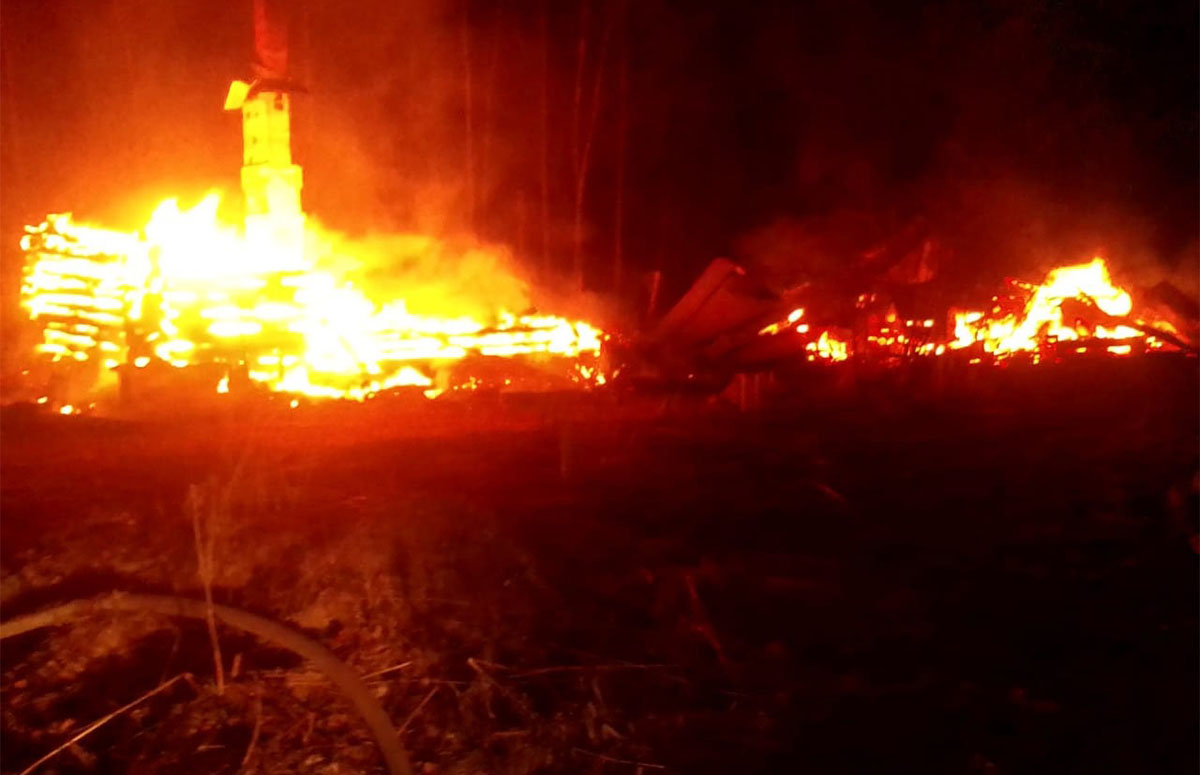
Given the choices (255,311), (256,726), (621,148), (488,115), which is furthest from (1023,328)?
(256,726)

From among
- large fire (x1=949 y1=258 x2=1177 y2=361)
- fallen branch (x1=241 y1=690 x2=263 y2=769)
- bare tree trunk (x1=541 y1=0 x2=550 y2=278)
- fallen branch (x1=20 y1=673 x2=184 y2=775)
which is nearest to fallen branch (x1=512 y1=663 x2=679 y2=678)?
fallen branch (x1=241 y1=690 x2=263 y2=769)

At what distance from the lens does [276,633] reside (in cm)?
395

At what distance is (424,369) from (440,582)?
4.89 m

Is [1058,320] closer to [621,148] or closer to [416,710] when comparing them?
[621,148]

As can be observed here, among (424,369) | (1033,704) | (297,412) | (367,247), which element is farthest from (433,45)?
(1033,704)

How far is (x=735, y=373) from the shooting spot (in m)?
9.45

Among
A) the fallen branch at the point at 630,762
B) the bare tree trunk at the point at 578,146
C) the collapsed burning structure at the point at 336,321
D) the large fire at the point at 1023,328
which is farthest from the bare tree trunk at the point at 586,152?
the fallen branch at the point at 630,762

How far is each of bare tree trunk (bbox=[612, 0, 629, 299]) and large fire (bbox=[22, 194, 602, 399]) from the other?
8.75 feet

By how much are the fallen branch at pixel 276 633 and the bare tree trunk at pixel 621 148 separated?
8.96 metres

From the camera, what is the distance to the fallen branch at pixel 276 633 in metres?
3.64

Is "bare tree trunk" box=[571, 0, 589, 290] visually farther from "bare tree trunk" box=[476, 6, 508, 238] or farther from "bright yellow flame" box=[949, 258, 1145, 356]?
"bright yellow flame" box=[949, 258, 1145, 356]

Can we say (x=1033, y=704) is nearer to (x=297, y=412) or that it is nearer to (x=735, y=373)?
(x=735, y=373)

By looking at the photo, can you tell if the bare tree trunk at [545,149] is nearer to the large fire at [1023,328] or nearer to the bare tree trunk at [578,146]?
the bare tree trunk at [578,146]

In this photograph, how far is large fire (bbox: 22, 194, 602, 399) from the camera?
9562 mm
